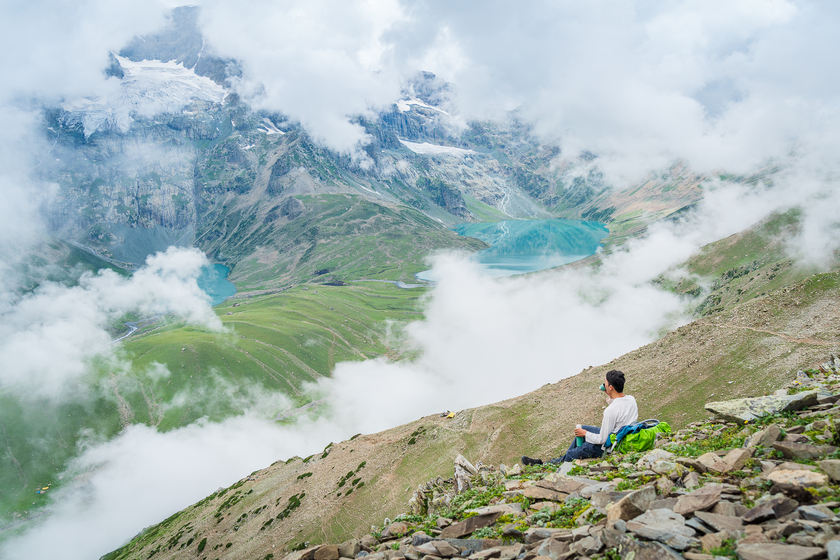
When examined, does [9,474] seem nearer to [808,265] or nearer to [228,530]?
[228,530]

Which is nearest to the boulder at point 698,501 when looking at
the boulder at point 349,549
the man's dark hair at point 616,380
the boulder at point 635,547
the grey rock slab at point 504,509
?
the boulder at point 635,547

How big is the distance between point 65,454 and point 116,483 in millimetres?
24465

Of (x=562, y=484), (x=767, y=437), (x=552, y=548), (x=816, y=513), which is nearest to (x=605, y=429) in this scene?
(x=562, y=484)

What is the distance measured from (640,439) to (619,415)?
145cm

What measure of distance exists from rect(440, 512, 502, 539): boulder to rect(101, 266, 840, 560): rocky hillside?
30.6ft

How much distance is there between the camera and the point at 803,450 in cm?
1026

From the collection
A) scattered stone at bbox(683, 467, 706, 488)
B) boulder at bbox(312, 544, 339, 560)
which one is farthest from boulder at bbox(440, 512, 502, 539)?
scattered stone at bbox(683, 467, 706, 488)

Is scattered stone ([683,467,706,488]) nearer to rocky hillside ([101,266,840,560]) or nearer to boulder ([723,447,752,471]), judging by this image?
boulder ([723,447,752,471])

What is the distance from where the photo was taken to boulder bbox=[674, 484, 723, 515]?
9.10m

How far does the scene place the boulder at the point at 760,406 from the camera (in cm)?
1409

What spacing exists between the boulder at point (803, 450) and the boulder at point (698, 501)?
244 centimetres

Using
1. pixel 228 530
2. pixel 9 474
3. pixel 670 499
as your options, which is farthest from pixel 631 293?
pixel 9 474

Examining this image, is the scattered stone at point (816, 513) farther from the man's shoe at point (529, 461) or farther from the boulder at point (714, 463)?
the man's shoe at point (529, 461)

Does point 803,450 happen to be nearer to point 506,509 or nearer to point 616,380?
point 616,380
